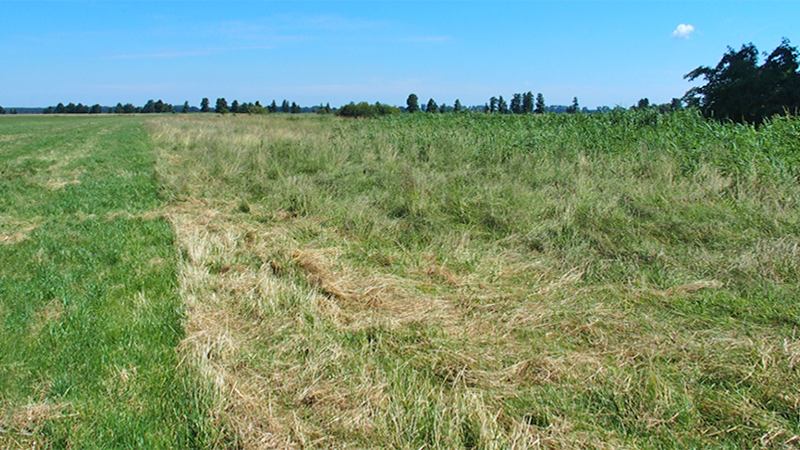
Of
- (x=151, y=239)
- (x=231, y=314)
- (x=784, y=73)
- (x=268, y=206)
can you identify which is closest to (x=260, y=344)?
(x=231, y=314)

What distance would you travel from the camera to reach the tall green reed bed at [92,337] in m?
2.38

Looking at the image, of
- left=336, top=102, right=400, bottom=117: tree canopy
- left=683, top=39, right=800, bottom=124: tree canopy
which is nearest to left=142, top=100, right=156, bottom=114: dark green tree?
left=336, top=102, right=400, bottom=117: tree canopy

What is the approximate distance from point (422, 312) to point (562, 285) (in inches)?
61.2

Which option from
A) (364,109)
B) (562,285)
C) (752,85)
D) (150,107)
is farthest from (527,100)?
(150,107)

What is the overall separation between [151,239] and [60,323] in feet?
8.33

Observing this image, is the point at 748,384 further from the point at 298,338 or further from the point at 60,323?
the point at 60,323

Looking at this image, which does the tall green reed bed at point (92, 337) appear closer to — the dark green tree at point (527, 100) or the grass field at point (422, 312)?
the grass field at point (422, 312)

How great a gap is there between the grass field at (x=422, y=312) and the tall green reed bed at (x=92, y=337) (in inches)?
0.7

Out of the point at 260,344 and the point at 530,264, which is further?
the point at 530,264

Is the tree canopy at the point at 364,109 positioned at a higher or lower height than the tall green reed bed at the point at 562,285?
higher

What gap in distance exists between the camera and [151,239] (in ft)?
19.2

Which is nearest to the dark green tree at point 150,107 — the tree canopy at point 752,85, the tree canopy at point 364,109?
the tree canopy at point 364,109

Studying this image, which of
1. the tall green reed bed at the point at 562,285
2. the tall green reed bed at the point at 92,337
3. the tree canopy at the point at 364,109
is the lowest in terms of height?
the tall green reed bed at the point at 92,337

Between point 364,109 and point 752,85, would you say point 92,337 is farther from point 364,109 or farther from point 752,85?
point 364,109
